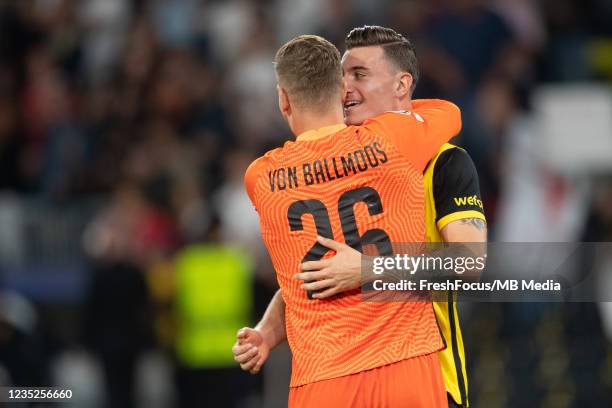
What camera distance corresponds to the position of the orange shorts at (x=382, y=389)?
421 centimetres

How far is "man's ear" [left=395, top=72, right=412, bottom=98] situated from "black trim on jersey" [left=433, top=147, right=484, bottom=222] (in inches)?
13.7

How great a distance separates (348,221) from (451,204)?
0.47m

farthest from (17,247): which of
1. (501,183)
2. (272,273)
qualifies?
(501,183)

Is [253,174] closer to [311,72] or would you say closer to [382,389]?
[311,72]

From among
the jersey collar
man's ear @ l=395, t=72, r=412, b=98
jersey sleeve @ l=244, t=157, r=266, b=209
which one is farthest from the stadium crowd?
the jersey collar

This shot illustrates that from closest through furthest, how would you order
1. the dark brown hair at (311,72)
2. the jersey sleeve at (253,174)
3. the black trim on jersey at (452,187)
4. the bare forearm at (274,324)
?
the dark brown hair at (311,72)
the jersey sleeve at (253,174)
the black trim on jersey at (452,187)
the bare forearm at (274,324)

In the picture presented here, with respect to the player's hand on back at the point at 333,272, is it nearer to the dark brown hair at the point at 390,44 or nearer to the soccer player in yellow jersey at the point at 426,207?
the soccer player in yellow jersey at the point at 426,207

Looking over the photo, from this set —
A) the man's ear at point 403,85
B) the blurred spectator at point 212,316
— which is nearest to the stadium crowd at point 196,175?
the blurred spectator at point 212,316

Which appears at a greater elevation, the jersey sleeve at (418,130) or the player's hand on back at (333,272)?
the jersey sleeve at (418,130)

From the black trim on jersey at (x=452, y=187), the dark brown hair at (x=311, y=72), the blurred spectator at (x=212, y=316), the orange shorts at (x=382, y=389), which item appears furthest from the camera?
the blurred spectator at (x=212, y=316)

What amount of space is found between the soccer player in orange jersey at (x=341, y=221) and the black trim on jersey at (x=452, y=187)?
16 cm

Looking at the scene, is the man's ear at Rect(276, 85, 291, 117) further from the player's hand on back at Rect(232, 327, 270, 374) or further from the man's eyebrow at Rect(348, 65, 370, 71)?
the player's hand on back at Rect(232, 327, 270, 374)

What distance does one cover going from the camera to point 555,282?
5.09 metres

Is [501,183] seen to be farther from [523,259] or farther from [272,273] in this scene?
[523,259]
